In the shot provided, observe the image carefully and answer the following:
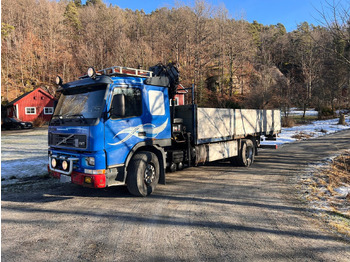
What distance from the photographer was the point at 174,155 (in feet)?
22.0

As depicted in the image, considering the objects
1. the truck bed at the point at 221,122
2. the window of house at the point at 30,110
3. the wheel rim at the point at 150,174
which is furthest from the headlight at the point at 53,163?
the window of house at the point at 30,110

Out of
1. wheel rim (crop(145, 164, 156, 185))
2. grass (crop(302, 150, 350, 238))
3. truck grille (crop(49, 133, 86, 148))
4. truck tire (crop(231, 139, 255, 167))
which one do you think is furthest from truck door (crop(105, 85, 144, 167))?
truck tire (crop(231, 139, 255, 167))

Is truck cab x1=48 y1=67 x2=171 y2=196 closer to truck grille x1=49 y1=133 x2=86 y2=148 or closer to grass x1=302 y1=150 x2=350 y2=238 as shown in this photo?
truck grille x1=49 y1=133 x2=86 y2=148

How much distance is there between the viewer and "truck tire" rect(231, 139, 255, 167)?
9.06m

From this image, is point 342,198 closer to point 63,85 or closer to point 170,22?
point 63,85

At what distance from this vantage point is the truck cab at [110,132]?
15.8 ft

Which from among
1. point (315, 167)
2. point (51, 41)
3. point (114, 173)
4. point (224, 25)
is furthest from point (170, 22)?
point (114, 173)

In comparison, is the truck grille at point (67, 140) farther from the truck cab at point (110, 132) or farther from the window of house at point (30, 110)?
the window of house at point (30, 110)

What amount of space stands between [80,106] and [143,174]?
2060 mm

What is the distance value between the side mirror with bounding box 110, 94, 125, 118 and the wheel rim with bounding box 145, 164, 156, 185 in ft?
4.94

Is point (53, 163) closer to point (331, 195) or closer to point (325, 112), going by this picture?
point (331, 195)

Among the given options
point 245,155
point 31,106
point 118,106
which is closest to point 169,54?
point 31,106

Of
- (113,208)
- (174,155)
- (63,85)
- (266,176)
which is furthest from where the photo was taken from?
(266,176)

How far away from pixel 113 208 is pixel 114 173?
0.71 m
